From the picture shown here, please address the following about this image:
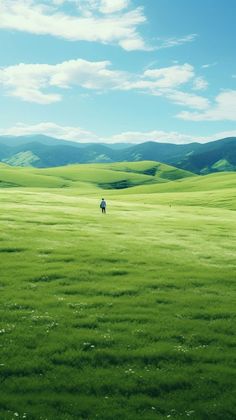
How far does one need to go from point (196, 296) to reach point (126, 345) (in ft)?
29.8

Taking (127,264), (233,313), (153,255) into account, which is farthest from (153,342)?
(153,255)

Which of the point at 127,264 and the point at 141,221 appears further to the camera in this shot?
the point at 141,221

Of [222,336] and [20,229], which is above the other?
[20,229]

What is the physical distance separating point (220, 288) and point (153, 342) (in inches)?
432

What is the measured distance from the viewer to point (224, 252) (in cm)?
4538

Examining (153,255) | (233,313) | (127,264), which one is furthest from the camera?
(153,255)

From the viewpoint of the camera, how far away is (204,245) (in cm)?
4906

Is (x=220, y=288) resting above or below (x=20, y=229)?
below

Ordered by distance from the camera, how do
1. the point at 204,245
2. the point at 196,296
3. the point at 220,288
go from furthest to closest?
the point at 204,245
the point at 220,288
the point at 196,296

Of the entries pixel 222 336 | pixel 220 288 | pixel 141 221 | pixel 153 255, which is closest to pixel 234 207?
pixel 141 221

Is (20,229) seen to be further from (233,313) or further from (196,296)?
(233,313)

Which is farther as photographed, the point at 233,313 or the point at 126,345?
the point at 233,313

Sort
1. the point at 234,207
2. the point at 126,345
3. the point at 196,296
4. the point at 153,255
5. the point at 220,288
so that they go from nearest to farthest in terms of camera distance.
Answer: the point at 126,345 < the point at 196,296 < the point at 220,288 < the point at 153,255 < the point at 234,207

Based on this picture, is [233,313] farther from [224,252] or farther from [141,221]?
[141,221]
